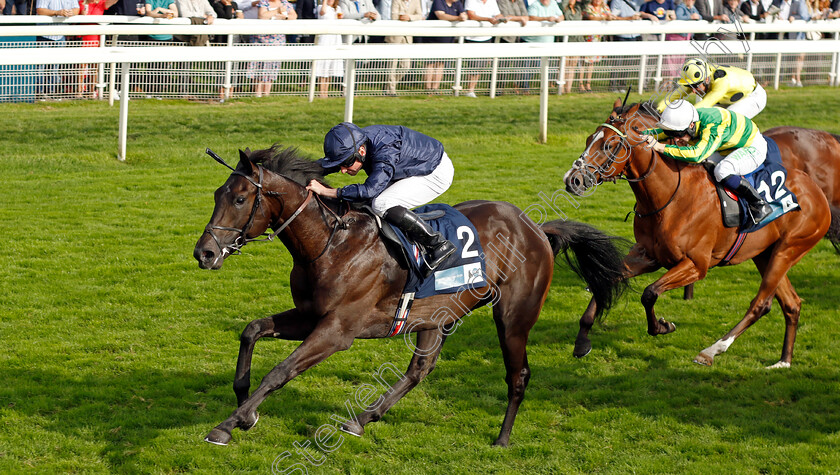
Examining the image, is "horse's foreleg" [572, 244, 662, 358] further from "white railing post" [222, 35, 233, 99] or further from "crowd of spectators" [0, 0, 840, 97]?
"white railing post" [222, 35, 233, 99]

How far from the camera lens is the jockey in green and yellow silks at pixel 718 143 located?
5836 millimetres

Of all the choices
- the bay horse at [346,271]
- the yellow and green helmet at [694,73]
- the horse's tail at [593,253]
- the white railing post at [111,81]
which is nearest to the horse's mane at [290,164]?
the bay horse at [346,271]

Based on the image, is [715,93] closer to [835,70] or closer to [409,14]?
[409,14]

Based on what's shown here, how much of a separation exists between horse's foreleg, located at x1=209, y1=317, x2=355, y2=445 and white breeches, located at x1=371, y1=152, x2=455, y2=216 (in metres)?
0.69

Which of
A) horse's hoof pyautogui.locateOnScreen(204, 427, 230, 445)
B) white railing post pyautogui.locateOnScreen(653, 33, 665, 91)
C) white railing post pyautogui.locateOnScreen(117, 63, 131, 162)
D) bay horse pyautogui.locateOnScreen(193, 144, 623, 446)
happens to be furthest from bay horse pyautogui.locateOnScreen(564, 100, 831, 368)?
white railing post pyautogui.locateOnScreen(653, 33, 665, 91)

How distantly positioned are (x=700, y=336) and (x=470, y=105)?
256 inches

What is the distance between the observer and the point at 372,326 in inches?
183

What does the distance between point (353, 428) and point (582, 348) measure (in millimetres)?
1811

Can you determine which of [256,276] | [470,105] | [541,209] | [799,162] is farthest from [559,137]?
[256,276]

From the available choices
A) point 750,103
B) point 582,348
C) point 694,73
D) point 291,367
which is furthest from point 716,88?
point 291,367

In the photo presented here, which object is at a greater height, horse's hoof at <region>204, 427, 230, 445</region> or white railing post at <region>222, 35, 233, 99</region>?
white railing post at <region>222, 35, 233, 99</region>

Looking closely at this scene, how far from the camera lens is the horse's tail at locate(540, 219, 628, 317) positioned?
538 cm

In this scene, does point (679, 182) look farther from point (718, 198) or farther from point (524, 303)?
point (524, 303)

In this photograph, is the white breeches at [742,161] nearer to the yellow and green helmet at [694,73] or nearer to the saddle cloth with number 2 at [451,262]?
the yellow and green helmet at [694,73]
